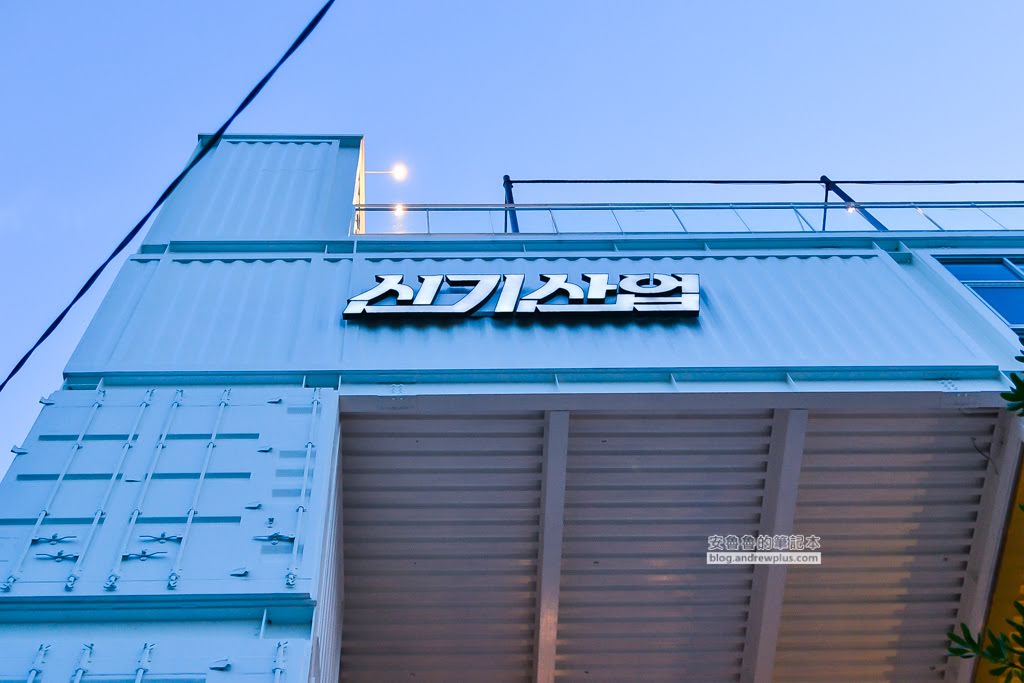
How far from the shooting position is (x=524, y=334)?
10.5 metres

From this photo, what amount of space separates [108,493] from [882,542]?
8613 millimetres

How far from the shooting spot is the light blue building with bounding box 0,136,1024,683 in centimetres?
933

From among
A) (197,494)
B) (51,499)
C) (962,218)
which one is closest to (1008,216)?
(962,218)

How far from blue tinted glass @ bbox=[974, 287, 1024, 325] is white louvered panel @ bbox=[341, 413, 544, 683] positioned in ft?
21.8

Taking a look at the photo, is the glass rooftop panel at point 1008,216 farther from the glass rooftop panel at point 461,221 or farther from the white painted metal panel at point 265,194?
the white painted metal panel at point 265,194

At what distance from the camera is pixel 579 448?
31.9 ft

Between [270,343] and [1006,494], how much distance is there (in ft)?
28.8

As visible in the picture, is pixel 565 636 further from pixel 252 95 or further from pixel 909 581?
pixel 252 95

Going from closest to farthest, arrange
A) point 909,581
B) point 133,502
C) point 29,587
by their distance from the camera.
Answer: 1. point 29,587
2. point 133,502
3. point 909,581

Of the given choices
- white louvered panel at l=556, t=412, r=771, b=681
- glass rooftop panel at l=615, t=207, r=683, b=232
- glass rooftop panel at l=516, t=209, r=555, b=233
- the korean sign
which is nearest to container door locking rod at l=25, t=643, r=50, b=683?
the korean sign

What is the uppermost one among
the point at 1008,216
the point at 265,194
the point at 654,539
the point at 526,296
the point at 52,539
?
the point at 1008,216

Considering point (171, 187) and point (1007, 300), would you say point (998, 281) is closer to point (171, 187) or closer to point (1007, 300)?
point (1007, 300)

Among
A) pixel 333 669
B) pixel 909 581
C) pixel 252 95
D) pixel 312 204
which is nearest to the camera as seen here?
pixel 252 95

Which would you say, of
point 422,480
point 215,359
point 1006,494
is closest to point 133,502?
point 215,359
